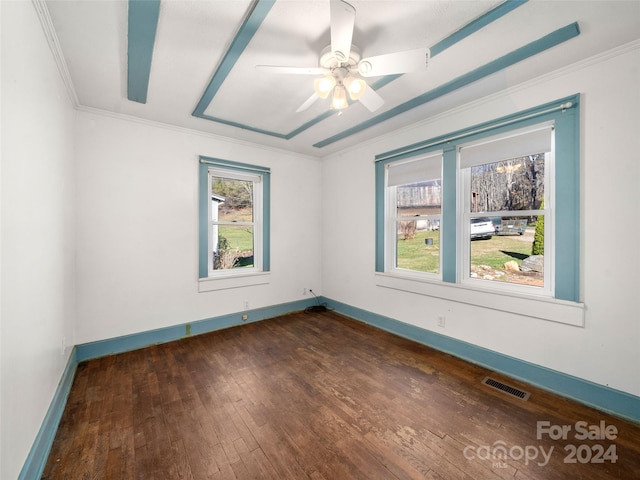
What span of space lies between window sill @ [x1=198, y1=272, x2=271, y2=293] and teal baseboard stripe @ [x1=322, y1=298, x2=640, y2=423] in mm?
2012

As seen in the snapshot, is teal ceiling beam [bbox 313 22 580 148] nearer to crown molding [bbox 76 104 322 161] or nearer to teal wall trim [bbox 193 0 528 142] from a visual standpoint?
teal wall trim [bbox 193 0 528 142]

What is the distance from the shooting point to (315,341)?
3.29 meters

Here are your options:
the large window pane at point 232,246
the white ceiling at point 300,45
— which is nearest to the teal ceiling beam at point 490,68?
Result: the white ceiling at point 300,45

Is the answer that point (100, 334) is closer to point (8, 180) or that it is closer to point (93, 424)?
point (93, 424)

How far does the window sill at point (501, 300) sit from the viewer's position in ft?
7.16

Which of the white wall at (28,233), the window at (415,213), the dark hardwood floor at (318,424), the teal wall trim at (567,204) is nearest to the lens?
the white wall at (28,233)

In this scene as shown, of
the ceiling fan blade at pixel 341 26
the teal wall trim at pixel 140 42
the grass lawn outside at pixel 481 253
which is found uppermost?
the teal wall trim at pixel 140 42

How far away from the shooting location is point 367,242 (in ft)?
13.1

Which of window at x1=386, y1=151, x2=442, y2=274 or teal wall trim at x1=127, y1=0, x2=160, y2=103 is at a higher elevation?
teal wall trim at x1=127, y1=0, x2=160, y2=103

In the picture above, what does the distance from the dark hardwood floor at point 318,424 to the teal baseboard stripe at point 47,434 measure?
5 centimetres

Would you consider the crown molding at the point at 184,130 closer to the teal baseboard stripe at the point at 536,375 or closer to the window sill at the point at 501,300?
the window sill at the point at 501,300

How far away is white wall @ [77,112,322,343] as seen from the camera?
113 inches

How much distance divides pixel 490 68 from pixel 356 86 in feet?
4.04

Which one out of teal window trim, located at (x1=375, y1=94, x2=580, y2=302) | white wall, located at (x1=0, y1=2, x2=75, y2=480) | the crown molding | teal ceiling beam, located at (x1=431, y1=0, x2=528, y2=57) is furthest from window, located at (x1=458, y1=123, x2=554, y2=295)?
white wall, located at (x1=0, y1=2, x2=75, y2=480)
